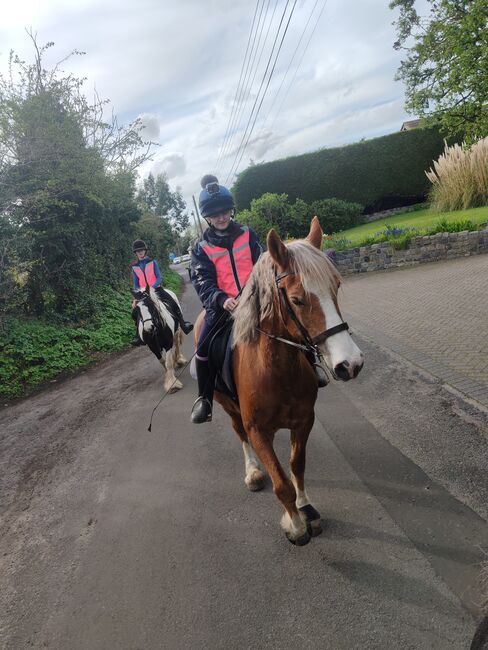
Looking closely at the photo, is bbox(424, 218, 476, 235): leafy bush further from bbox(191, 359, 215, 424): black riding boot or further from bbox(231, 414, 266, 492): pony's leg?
bbox(191, 359, 215, 424): black riding boot

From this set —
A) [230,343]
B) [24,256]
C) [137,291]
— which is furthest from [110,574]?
[24,256]

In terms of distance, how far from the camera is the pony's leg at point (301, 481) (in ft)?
9.67

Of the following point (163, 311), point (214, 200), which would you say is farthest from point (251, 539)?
point (163, 311)

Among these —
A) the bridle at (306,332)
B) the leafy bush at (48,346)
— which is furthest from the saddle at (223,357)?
the leafy bush at (48,346)

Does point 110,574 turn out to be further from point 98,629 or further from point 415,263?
point 415,263

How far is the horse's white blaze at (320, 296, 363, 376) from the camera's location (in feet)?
6.71

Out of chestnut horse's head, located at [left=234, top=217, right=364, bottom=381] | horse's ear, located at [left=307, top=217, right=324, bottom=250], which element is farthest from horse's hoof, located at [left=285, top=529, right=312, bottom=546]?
horse's ear, located at [left=307, top=217, right=324, bottom=250]

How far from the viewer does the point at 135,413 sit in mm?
6137

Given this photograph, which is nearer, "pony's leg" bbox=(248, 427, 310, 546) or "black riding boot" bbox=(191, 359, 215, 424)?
"pony's leg" bbox=(248, 427, 310, 546)

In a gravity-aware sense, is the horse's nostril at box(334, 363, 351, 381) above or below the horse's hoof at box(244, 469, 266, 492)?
above

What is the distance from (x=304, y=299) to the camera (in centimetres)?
224

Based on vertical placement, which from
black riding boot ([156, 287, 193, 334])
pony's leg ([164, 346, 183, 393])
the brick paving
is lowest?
the brick paving

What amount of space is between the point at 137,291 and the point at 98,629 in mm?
5327

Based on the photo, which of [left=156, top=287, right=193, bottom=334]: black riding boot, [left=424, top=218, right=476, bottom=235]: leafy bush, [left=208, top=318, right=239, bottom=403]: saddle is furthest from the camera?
[left=424, top=218, right=476, bottom=235]: leafy bush
